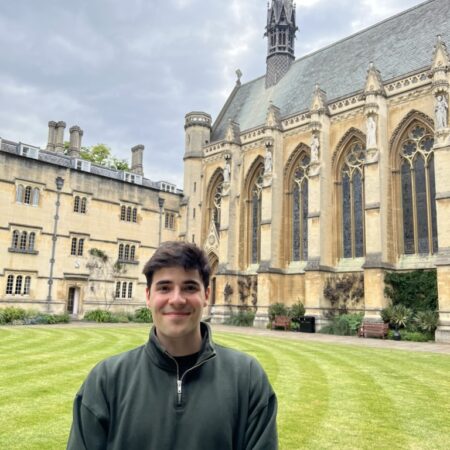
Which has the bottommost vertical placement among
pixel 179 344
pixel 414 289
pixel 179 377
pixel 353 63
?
pixel 179 377

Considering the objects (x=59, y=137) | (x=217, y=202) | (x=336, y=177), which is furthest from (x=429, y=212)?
(x=59, y=137)

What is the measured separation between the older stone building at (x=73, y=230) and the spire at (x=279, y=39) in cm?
1376

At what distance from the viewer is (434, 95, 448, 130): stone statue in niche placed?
2136cm

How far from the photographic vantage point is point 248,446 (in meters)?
2.18

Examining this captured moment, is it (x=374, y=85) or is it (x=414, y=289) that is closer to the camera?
(x=414, y=289)

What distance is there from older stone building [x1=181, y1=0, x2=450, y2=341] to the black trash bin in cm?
52

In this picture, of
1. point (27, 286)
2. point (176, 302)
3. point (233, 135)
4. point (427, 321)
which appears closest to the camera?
point (176, 302)

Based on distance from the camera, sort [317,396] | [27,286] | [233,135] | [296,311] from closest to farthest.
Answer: [317,396], [296,311], [27,286], [233,135]

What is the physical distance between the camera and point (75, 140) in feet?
126

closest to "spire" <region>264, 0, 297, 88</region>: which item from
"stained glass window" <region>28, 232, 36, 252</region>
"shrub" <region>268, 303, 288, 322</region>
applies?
"shrub" <region>268, 303, 288, 322</region>

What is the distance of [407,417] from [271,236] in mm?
21759

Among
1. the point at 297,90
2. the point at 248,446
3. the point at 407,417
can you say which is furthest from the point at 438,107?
the point at 248,446

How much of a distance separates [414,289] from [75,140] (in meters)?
29.6

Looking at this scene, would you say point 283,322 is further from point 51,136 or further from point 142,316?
point 51,136
